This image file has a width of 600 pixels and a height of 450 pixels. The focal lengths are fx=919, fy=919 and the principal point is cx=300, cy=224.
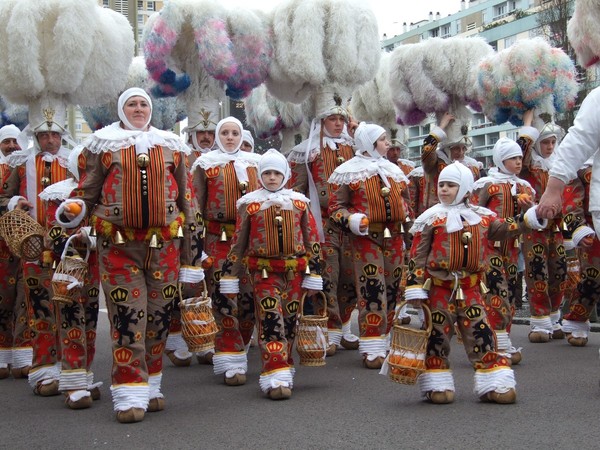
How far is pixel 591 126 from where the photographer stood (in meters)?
5.47

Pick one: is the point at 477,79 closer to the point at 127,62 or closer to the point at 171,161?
the point at 127,62

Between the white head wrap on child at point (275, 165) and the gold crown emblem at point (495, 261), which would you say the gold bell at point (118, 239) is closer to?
the white head wrap on child at point (275, 165)

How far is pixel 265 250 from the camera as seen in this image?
21.6 feet

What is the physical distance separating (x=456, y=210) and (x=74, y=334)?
9.00 ft

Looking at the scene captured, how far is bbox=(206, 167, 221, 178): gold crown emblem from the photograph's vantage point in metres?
7.68

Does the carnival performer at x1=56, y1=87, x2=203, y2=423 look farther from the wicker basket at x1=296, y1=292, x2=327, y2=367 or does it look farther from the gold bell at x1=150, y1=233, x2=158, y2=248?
the wicker basket at x1=296, y1=292, x2=327, y2=367

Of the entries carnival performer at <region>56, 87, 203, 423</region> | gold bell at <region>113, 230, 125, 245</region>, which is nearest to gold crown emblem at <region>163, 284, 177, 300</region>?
carnival performer at <region>56, 87, 203, 423</region>

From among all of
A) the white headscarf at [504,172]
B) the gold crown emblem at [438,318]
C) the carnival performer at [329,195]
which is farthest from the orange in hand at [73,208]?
the white headscarf at [504,172]

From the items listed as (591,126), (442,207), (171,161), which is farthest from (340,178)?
(591,126)

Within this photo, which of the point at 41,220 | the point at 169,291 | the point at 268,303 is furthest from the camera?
the point at 41,220

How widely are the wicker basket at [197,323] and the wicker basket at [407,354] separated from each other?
1.20 m

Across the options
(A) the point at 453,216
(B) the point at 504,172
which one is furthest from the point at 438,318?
(B) the point at 504,172

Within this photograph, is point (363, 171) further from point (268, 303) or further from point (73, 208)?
point (73, 208)

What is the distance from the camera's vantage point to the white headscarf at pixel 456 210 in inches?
244
